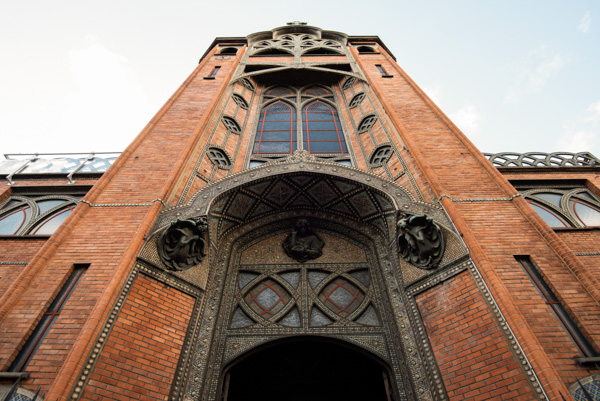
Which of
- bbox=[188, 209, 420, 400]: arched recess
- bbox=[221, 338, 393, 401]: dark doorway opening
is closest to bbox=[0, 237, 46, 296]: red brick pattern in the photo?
bbox=[188, 209, 420, 400]: arched recess

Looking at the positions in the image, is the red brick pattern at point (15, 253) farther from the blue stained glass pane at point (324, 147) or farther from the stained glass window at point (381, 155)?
the stained glass window at point (381, 155)

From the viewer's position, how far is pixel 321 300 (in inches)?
255

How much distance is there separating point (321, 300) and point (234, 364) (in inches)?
73.5

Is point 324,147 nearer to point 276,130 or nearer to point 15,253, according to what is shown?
point 276,130

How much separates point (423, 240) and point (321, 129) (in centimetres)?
622

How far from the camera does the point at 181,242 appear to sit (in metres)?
5.50

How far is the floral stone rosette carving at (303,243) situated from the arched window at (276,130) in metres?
3.14

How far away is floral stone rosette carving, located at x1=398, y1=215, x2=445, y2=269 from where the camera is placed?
546 cm

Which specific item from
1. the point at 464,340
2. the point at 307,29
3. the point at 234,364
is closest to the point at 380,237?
the point at 464,340

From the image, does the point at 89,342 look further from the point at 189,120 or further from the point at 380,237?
the point at 189,120

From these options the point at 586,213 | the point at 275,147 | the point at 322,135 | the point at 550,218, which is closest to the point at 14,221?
the point at 275,147

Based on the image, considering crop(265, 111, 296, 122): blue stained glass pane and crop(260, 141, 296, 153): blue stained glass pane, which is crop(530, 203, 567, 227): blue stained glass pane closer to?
crop(260, 141, 296, 153): blue stained glass pane

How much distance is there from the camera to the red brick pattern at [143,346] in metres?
3.97

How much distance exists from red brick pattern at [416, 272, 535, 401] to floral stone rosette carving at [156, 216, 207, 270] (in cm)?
371
